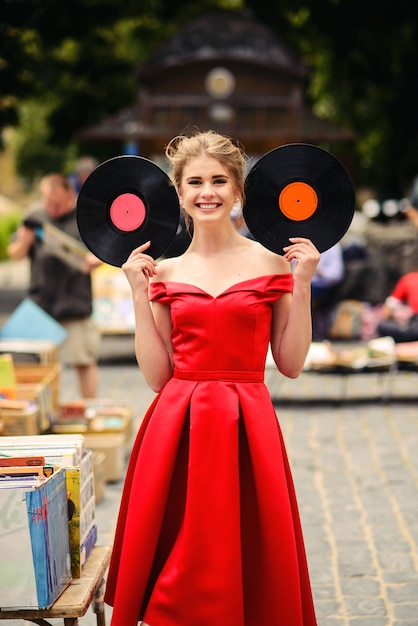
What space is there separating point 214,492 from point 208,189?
1.06 metres

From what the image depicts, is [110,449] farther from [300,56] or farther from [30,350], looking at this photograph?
[300,56]

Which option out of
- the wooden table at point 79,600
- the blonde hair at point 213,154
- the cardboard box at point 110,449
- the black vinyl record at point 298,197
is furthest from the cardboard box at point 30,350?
the black vinyl record at point 298,197

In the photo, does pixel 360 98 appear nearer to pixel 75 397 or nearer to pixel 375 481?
pixel 75 397

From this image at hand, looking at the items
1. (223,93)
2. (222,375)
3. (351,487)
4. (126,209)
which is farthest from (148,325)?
(223,93)

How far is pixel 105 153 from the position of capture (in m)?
30.8

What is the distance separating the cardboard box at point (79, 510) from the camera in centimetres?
388

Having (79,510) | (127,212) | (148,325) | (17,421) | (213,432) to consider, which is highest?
(127,212)

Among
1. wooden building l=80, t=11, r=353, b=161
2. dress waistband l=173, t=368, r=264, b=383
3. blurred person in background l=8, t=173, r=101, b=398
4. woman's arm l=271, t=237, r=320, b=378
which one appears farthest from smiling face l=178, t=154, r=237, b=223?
wooden building l=80, t=11, r=353, b=161

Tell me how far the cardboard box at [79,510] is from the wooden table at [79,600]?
0.15ft

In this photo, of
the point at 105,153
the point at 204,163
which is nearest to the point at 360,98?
the point at 105,153

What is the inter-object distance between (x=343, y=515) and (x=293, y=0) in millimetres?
15406

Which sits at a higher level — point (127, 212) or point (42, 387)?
point (127, 212)

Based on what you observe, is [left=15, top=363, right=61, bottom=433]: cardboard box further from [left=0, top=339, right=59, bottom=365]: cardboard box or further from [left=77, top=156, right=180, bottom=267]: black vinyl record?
[left=77, top=156, right=180, bottom=267]: black vinyl record

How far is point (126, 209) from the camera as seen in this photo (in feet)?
13.0
